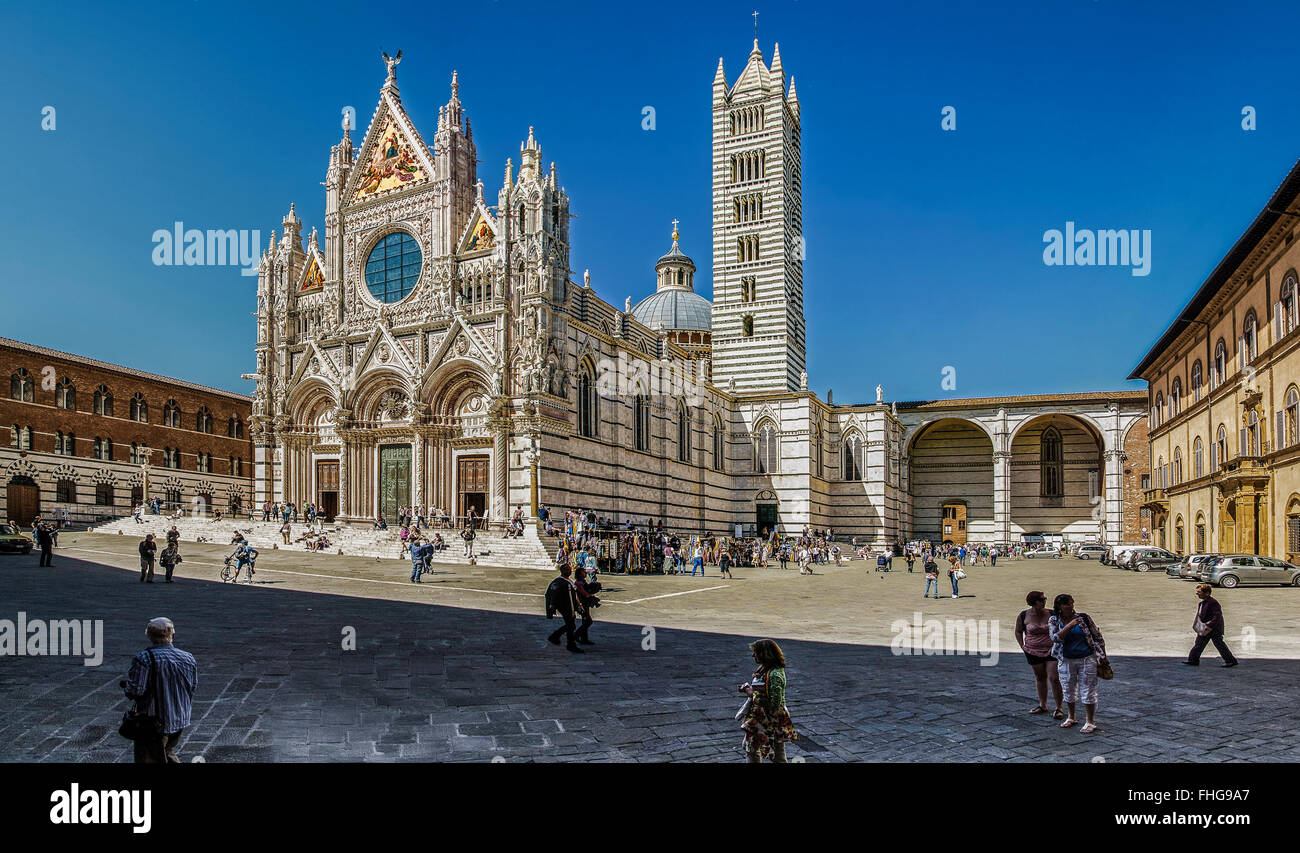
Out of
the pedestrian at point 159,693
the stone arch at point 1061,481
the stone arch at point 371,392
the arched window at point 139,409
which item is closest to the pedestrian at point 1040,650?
the pedestrian at point 159,693

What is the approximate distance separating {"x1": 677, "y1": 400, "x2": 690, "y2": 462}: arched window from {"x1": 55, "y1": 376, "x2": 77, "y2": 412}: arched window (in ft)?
110

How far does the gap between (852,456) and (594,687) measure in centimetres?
5189

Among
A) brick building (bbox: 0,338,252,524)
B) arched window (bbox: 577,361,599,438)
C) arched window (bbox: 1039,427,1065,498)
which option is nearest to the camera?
arched window (bbox: 577,361,599,438)

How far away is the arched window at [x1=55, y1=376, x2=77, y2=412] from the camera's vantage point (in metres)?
46.4

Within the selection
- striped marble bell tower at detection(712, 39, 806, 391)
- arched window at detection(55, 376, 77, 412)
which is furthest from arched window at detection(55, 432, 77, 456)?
striped marble bell tower at detection(712, 39, 806, 391)

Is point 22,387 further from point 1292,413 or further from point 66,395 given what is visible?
point 1292,413

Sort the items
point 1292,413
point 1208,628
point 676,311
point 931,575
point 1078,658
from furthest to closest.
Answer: point 676,311
point 1292,413
point 931,575
point 1208,628
point 1078,658

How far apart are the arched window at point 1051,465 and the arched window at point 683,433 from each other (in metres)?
32.8

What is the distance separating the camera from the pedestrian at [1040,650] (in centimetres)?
857

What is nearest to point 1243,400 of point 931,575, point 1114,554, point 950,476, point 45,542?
point 1114,554

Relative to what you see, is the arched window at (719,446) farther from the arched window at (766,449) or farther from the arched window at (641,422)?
the arched window at (641,422)

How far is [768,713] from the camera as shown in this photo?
6246 millimetres

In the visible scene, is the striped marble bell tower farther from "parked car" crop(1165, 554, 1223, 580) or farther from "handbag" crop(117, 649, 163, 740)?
"handbag" crop(117, 649, 163, 740)

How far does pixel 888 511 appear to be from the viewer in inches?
2365
